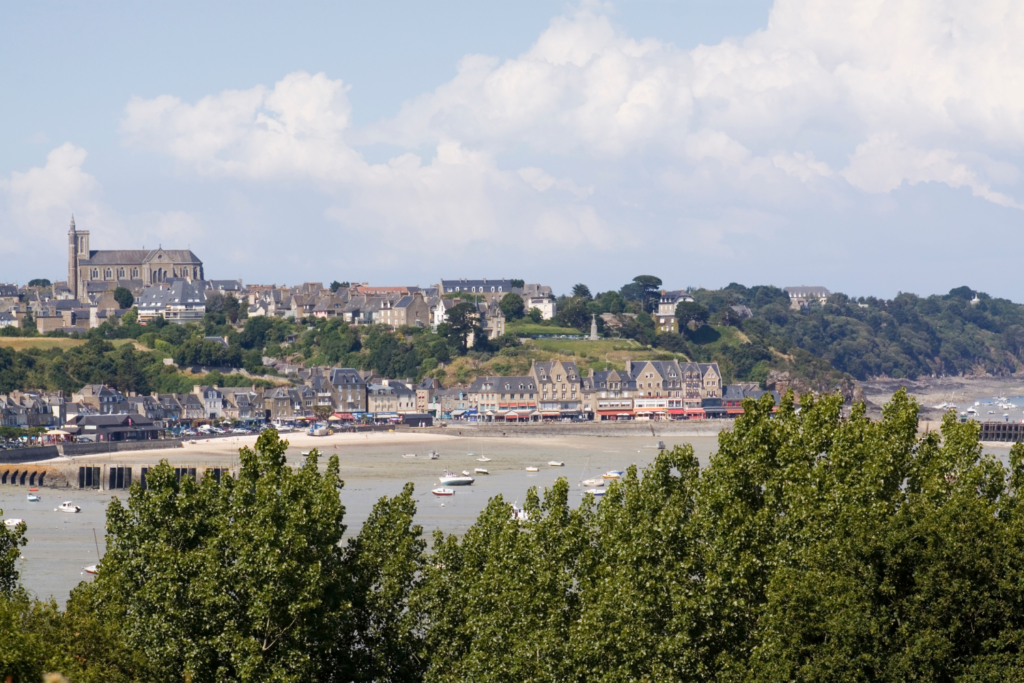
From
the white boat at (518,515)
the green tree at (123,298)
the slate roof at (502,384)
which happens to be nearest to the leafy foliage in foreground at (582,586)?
the white boat at (518,515)

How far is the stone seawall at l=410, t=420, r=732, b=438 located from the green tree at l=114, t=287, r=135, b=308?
56638 mm

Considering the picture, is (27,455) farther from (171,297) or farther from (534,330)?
(171,297)

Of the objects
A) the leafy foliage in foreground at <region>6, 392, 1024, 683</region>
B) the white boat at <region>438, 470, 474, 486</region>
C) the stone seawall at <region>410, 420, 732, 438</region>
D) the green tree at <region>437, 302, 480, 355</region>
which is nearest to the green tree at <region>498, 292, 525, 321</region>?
the green tree at <region>437, 302, 480, 355</region>

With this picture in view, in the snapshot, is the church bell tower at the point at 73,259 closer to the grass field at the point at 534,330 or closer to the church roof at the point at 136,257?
the church roof at the point at 136,257

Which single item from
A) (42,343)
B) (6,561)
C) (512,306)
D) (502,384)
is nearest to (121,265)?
(42,343)

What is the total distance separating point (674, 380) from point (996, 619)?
104 meters

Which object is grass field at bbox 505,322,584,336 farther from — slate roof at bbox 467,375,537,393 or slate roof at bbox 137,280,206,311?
slate roof at bbox 137,280,206,311

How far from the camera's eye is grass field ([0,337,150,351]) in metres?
125

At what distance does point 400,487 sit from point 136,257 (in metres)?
115

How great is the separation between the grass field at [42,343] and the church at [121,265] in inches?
1366

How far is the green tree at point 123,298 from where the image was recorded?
5940 inches

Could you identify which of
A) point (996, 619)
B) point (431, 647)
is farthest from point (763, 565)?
point (431, 647)

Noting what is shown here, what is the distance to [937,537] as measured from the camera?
67.4 feet

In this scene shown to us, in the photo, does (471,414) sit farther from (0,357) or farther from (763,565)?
(763,565)
